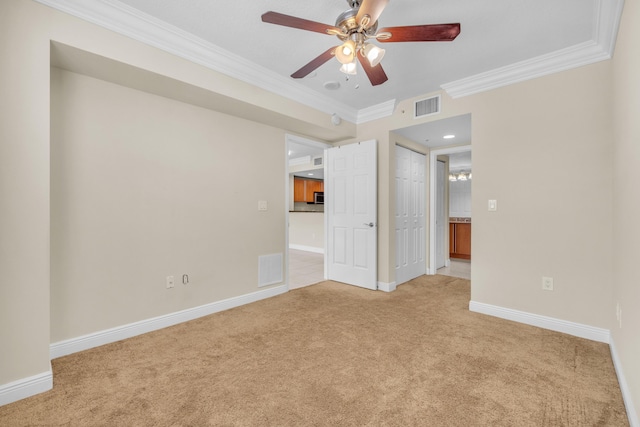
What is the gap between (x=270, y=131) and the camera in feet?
11.9

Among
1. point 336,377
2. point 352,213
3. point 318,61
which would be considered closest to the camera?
point 336,377

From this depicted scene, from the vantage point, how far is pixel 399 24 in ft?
7.23

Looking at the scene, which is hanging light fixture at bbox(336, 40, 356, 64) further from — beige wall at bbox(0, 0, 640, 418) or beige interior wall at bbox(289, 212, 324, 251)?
beige interior wall at bbox(289, 212, 324, 251)

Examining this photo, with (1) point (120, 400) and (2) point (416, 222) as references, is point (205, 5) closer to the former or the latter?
(1) point (120, 400)

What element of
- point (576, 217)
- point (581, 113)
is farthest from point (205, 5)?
point (576, 217)

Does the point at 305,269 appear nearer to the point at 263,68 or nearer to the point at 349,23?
the point at 263,68

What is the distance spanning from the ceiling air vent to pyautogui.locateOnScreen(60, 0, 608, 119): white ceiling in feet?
1.03

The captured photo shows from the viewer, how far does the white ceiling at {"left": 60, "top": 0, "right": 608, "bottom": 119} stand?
200cm

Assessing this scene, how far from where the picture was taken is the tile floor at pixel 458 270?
4.79 metres

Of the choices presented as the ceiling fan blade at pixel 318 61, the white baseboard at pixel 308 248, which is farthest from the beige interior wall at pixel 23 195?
the white baseboard at pixel 308 248

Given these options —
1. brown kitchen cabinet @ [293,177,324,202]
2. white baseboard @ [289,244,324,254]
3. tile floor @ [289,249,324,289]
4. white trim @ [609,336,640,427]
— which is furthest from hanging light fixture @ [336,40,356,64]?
brown kitchen cabinet @ [293,177,324,202]

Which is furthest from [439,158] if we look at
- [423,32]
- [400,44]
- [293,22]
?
[293,22]

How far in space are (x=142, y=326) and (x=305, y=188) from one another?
741cm

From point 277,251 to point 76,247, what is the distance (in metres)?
2.03
